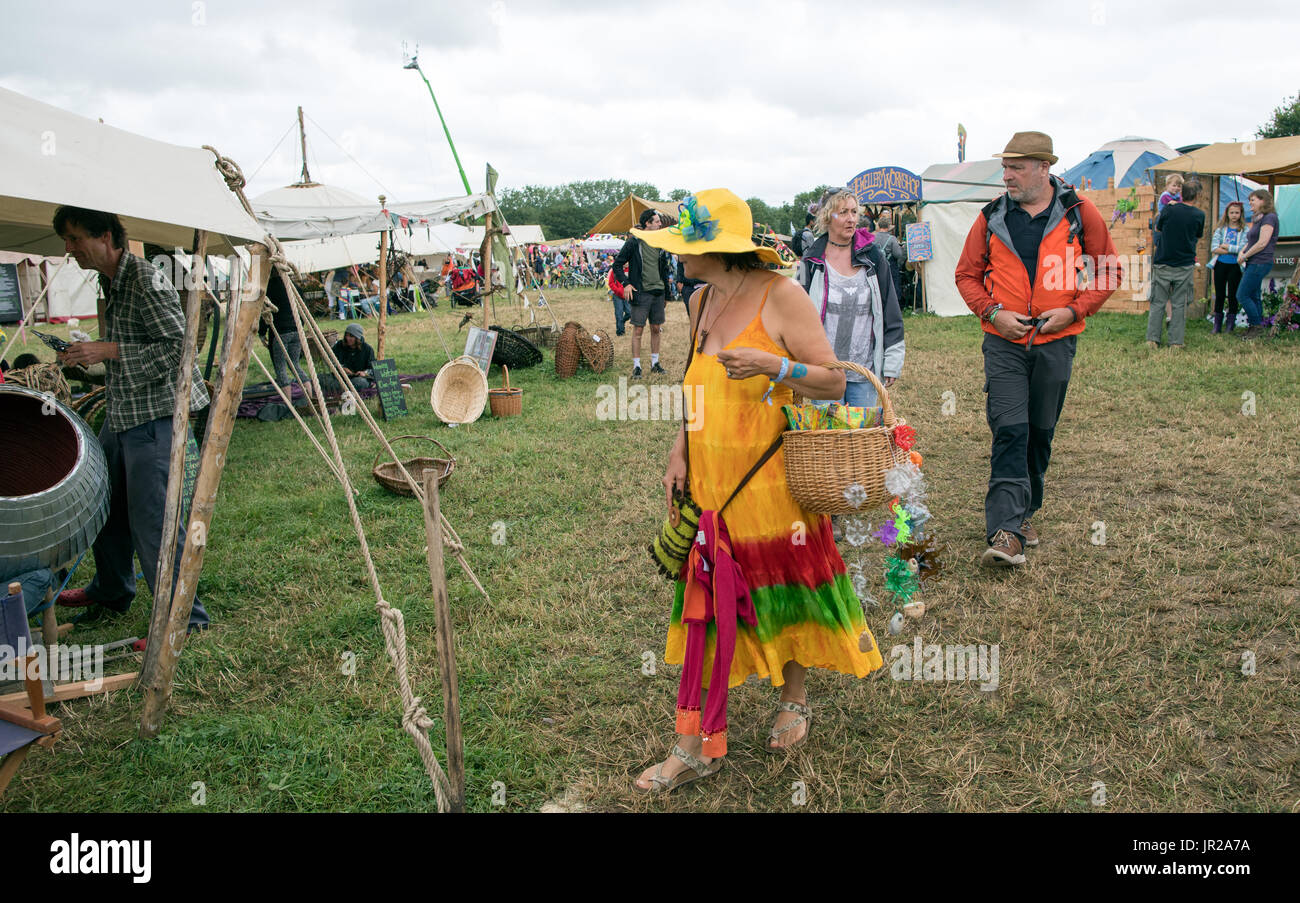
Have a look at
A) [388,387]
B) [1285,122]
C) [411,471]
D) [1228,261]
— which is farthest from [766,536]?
[1285,122]

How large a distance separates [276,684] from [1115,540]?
4.46m

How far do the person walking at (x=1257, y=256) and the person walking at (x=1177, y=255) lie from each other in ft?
2.89

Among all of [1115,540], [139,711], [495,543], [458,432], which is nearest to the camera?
[139,711]

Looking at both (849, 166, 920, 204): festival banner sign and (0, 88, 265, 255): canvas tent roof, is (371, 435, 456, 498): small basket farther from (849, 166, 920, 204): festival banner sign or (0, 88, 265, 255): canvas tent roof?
(849, 166, 920, 204): festival banner sign

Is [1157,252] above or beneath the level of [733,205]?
above

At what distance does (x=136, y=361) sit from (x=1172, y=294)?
11138 millimetres

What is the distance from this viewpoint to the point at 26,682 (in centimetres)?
277

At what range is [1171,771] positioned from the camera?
267cm

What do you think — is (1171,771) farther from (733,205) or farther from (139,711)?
(139,711)

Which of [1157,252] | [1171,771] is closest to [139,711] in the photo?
[1171,771]

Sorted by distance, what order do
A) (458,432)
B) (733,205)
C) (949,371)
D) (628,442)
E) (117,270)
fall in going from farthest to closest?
(949,371), (458,432), (628,442), (117,270), (733,205)

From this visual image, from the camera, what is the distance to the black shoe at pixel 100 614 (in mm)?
4281

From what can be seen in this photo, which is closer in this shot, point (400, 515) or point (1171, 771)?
point (1171, 771)

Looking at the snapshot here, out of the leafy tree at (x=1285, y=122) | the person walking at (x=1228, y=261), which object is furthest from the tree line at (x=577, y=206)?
the person walking at (x=1228, y=261)
